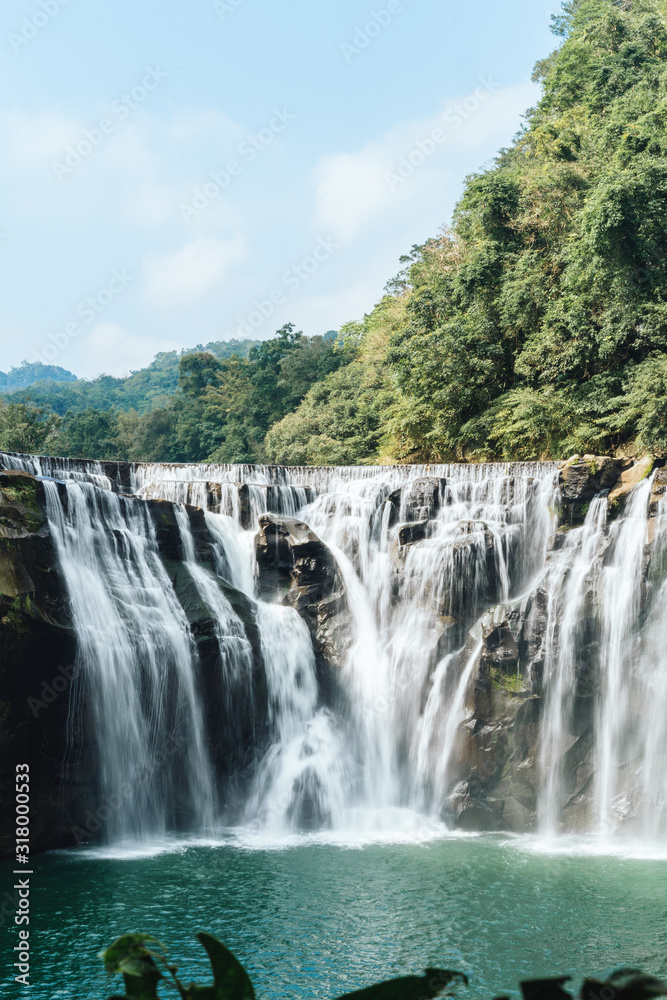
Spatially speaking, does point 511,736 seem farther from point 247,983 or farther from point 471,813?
point 247,983

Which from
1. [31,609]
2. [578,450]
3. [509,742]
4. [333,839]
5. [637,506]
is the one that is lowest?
[333,839]

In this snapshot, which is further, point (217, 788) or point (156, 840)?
point (217, 788)

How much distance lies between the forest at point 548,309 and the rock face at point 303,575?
28.4 feet

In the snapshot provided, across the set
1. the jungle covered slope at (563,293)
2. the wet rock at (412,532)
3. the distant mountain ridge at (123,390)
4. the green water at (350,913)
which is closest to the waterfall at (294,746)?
the green water at (350,913)

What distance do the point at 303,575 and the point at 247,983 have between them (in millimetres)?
15513

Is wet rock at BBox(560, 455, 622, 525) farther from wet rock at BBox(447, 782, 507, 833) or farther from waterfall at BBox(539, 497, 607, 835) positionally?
wet rock at BBox(447, 782, 507, 833)

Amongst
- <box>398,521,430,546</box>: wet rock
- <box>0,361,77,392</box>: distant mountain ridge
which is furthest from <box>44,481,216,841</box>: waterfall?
<box>0,361,77,392</box>: distant mountain ridge

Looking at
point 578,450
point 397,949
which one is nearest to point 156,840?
point 397,949

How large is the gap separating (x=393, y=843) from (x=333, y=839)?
38.7 inches

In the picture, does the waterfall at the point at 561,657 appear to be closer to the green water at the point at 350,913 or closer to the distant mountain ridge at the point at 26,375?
the green water at the point at 350,913

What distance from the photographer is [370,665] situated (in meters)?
15.9

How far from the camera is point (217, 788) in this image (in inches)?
548

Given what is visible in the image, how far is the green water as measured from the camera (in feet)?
26.6

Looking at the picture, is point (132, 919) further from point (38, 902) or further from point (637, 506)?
point (637, 506)
